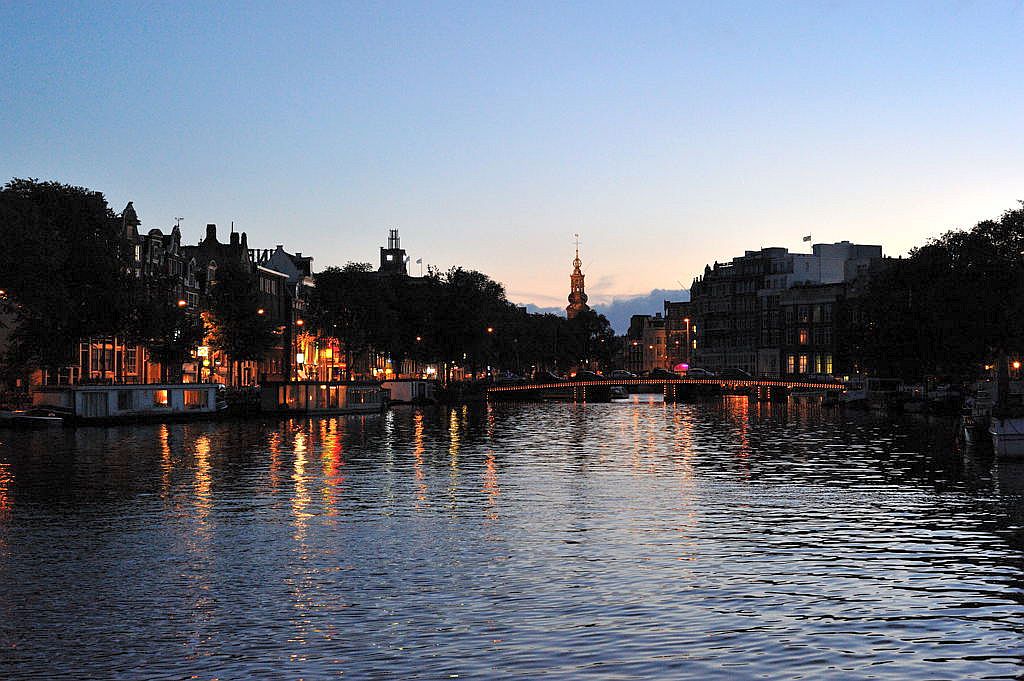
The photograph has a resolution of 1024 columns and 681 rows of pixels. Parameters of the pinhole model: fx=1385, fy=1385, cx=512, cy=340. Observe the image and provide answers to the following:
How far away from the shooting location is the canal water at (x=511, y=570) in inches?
919

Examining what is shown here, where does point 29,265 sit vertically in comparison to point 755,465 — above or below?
above

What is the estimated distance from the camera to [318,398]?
451 feet

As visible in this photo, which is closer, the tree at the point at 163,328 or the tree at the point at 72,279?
the tree at the point at 72,279

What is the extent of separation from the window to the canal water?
52465 millimetres

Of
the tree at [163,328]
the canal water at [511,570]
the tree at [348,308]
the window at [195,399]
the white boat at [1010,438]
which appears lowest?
the canal water at [511,570]

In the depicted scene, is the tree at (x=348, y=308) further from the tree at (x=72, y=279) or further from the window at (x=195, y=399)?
the tree at (x=72, y=279)

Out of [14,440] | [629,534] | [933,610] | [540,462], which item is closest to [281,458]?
[540,462]

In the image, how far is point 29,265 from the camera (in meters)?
88.2

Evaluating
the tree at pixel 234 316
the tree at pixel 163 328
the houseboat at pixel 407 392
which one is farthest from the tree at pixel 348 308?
the tree at pixel 163 328

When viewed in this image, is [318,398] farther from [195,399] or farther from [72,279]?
[72,279]

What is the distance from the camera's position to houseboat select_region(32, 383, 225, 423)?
108375 millimetres

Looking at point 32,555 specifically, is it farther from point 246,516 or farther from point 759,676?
point 759,676

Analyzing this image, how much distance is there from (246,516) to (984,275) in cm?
6633

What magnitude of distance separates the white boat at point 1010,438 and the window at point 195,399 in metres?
74.5
